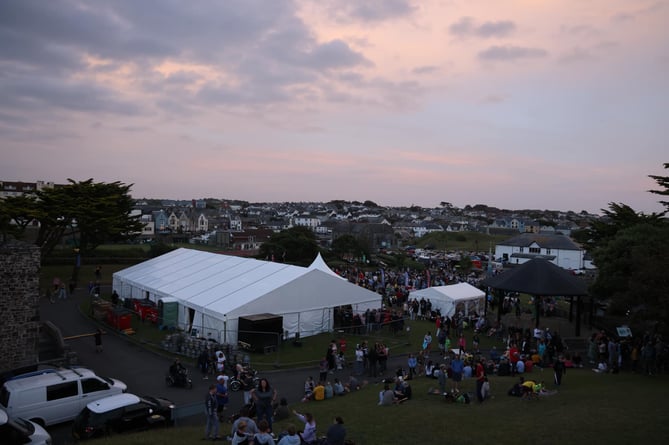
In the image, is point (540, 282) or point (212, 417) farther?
point (540, 282)

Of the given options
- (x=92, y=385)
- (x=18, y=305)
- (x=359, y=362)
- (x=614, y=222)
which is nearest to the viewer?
(x=92, y=385)

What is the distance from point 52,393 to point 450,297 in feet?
65.6

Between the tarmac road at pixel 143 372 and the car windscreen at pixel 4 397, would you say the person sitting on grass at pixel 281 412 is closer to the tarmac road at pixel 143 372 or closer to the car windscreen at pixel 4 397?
the tarmac road at pixel 143 372

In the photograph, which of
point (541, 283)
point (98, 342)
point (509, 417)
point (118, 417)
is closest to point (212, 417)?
point (118, 417)

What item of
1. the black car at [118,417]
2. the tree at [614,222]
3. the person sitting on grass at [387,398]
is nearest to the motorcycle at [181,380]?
the black car at [118,417]

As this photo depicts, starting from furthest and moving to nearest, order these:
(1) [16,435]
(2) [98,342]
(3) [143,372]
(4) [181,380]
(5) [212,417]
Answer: (2) [98,342]
(3) [143,372]
(4) [181,380]
(5) [212,417]
(1) [16,435]

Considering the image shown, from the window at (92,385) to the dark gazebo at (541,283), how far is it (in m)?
18.0

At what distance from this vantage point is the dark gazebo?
22.1 metres

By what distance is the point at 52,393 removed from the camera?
12086mm

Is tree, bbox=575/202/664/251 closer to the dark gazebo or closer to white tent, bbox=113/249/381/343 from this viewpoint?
the dark gazebo

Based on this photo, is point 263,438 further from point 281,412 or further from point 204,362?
point 204,362

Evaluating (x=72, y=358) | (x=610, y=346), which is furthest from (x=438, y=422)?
(x=72, y=358)

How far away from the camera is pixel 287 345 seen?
20422mm

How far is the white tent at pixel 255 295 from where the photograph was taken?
20.7 m
